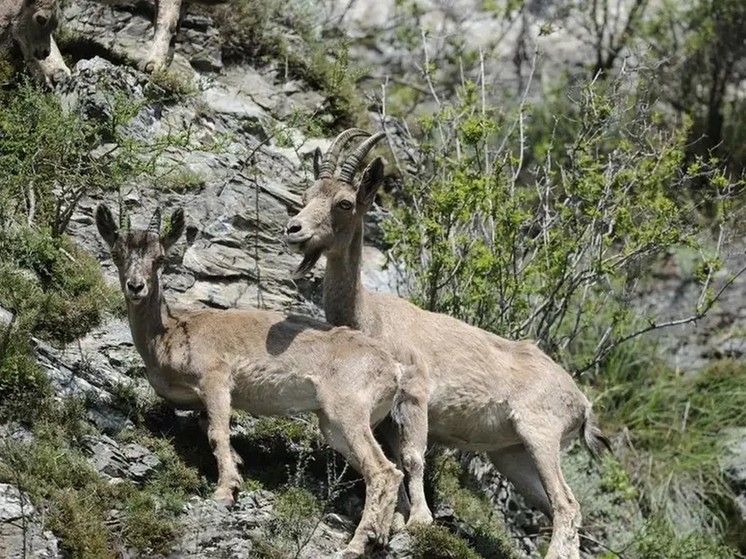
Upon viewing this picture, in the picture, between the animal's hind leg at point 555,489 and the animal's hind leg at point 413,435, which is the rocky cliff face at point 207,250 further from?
the animal's hind leg at point 555,489

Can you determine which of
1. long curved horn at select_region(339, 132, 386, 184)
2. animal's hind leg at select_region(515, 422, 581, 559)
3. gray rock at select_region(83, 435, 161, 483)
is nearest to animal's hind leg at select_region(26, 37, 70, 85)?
long curved horn at select_region(339, 132, 386, 184)

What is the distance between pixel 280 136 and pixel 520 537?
184 inches

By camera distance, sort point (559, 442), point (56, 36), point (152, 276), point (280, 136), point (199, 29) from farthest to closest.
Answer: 1. point (199, 29)
2. point (56, 36)
3. point (280, 136)
4. point (559, 442)
5. point (152, 276)

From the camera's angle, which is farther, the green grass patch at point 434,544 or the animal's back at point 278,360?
the animal's back at point 278,360

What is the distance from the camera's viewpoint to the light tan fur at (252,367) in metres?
12.1

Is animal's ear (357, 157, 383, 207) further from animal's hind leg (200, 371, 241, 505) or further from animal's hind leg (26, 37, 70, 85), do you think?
animal's hind leg (26, 37, 70, 85)

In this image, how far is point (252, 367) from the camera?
40.9ft

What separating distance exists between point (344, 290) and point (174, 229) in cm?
164

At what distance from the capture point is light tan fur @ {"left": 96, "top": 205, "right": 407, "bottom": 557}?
39.7ft

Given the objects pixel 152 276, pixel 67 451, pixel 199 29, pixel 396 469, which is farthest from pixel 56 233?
pixel 199 29

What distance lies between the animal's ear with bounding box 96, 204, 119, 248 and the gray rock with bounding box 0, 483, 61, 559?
8.35ft

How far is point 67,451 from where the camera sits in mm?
11727

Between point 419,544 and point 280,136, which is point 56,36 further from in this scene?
point 419,544

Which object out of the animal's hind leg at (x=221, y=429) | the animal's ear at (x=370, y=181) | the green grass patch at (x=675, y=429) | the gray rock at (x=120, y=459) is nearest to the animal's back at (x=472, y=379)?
the animal's ear at (x=370, y=181)
